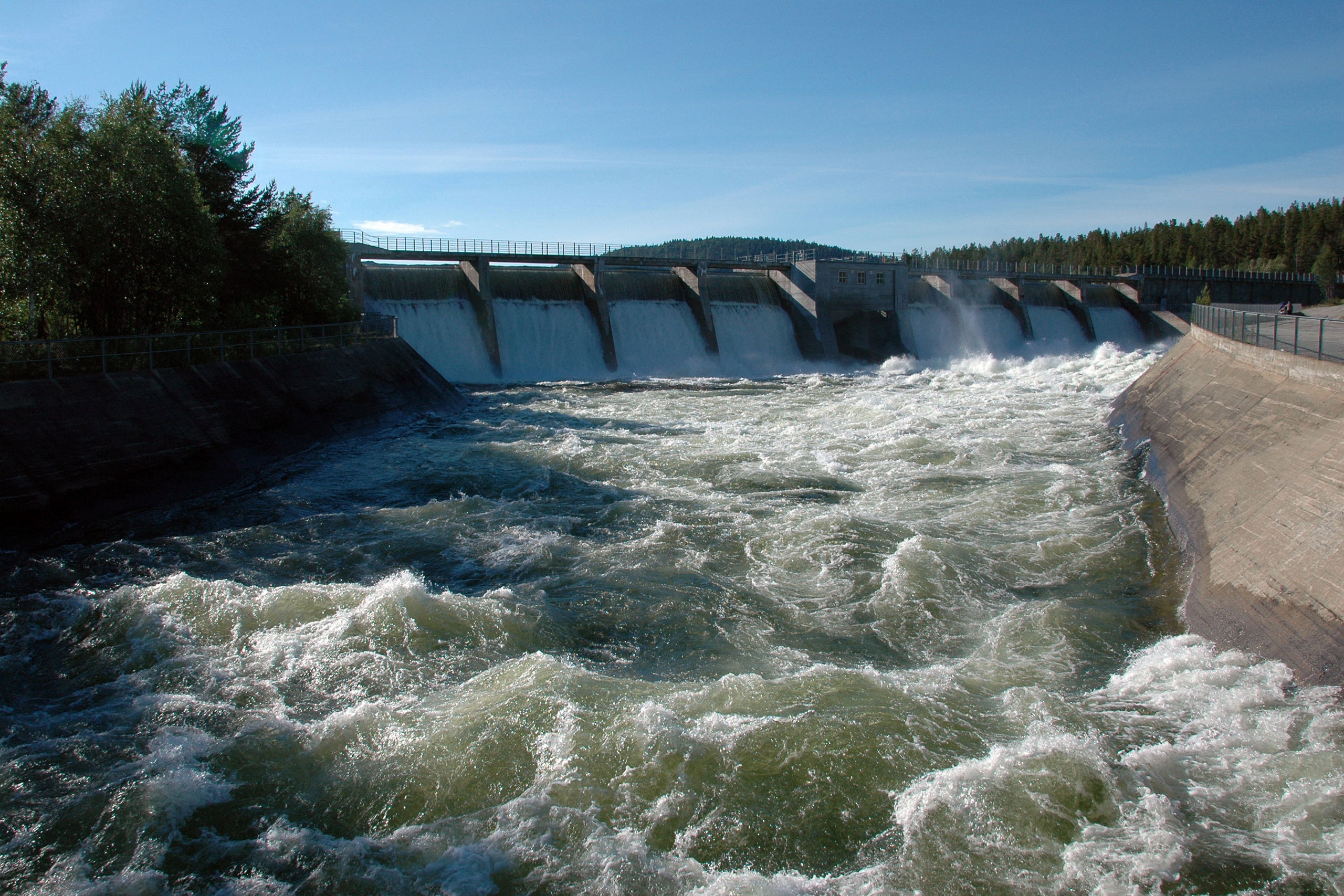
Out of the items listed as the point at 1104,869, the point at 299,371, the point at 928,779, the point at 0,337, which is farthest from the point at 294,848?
the point at 299,371

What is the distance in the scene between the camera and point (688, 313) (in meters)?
45.8

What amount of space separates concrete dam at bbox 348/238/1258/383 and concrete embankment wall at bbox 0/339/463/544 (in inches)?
547

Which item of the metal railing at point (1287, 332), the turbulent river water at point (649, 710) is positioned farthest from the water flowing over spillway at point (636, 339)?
the turbulent river water at point (649, 710)

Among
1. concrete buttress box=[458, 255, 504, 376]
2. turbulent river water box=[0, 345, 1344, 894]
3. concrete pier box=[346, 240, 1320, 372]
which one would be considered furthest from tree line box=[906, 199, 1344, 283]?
turbulent river water box=[0, 345, 1344, 894]

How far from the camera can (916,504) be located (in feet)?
54.2

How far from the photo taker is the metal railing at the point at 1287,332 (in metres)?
16.8

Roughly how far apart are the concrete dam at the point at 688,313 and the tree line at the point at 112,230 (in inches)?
362

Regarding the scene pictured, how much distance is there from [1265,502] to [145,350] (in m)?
21.8

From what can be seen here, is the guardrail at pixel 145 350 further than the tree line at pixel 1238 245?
No

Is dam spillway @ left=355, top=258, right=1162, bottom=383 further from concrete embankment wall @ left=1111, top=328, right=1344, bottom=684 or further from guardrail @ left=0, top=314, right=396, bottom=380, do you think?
concrete embankment wall @ left=1111, top=328, right=1344, bottom=684

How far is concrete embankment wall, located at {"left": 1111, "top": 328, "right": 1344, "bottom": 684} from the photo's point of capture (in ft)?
30.0

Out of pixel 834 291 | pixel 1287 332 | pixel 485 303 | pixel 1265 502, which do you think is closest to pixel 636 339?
pixel 485 303

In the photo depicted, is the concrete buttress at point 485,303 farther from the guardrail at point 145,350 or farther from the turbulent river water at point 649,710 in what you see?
the turbulent river water at point 649,710

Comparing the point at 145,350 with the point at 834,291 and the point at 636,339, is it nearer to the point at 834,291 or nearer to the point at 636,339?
the point at 636,339
